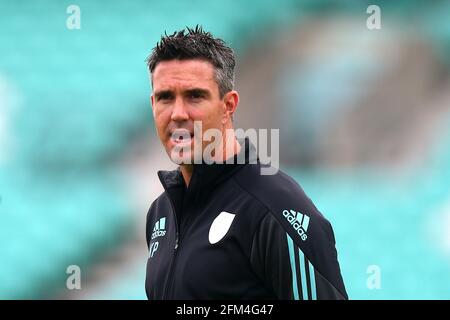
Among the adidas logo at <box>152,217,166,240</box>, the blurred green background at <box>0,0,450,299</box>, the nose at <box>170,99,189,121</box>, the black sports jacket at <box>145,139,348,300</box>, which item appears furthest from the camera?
the blurred green background at <box>0,0,450,299</box>

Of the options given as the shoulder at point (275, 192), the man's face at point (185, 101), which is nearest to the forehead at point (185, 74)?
the man's face at point (185, 101)

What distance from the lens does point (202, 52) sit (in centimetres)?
153

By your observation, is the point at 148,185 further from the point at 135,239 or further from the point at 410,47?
the point at 410,47

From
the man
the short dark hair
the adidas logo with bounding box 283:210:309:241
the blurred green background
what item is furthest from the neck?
the blurred green background

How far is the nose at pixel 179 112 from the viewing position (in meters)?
1.47

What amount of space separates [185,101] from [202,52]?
133 mm

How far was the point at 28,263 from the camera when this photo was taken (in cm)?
353

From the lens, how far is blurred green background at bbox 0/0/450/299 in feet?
11.5

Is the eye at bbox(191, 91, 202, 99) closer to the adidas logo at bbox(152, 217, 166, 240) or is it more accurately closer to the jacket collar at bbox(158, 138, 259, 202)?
the jacket collar at bbox(158, 138, 259, 202)

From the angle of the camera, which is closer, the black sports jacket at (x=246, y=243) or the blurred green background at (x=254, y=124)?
the black sports jacket at (x=246, y=243)

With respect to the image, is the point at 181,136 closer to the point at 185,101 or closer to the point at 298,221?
the point at 185,101

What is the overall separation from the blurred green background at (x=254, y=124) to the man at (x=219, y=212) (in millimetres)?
1929

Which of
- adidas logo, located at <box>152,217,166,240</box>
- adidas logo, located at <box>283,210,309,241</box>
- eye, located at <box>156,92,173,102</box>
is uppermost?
eye, located at <box>156,92,173,102</box>

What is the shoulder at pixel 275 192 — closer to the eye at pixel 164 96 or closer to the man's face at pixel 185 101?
the man's face at pixel 185 101
